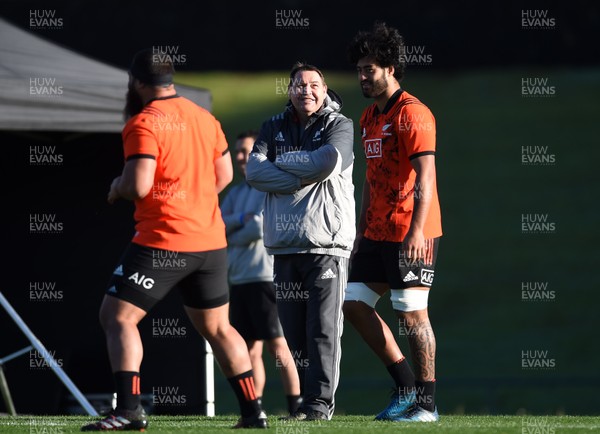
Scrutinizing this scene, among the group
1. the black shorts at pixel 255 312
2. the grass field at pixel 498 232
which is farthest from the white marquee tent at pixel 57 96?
the grass field at pixel 498 232

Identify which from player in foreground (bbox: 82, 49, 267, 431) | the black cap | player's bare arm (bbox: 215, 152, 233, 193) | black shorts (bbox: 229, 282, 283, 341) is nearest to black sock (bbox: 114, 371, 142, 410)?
player in foreground (bbox: 82, 49, 267, 431)

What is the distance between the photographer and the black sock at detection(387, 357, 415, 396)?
258 inches

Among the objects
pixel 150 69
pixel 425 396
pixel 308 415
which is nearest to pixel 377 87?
pixel 150 69

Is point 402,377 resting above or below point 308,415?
above

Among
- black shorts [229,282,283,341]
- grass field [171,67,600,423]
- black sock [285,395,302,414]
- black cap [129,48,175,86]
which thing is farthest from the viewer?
grass field [171,67,600,423]

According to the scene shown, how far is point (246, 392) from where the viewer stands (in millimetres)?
5520

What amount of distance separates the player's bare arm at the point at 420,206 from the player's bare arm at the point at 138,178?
1540 millimetres

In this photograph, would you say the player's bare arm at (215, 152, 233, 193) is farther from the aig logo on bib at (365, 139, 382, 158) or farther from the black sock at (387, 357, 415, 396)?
the black sock at (387, 357, 415, 396)

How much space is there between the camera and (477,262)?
2808 cm

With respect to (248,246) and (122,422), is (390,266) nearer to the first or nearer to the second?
(122,422)

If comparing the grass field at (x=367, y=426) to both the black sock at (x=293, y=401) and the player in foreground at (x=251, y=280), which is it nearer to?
the black sock at (x=293, y=401)

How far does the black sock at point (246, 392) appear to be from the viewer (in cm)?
551

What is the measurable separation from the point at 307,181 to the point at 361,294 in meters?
0.69

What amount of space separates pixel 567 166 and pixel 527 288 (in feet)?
20.7
